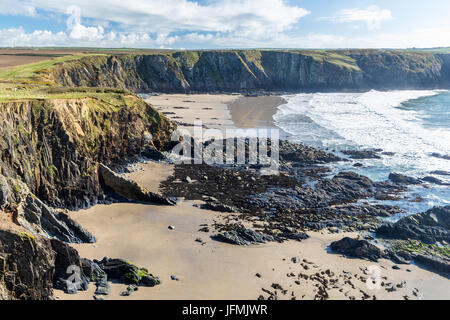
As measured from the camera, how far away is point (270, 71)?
422 feet

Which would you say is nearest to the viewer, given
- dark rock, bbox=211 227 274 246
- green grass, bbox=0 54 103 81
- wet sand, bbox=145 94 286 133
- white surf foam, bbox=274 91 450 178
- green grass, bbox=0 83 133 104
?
dark rock, bbox=211 227 274 246

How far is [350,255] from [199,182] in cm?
1664

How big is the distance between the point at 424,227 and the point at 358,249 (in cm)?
709

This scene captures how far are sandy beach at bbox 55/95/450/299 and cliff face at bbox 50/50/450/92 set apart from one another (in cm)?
7443

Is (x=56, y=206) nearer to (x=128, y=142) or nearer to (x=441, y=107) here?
(x=128, y=142)

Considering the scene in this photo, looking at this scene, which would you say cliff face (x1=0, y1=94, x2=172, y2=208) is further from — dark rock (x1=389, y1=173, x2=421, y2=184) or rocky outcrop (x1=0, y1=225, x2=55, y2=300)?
dark rock (x1=389, y1=173, x2=421, y2=184)

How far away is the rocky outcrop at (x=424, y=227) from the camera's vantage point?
2412 cm

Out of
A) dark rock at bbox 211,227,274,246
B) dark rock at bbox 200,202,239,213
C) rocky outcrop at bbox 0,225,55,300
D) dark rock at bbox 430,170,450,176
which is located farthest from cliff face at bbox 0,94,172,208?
dark rock at bbox 430,170,450,176

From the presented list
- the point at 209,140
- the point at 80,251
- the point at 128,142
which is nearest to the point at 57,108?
the point at 128,142

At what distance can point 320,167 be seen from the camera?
39.3 meters

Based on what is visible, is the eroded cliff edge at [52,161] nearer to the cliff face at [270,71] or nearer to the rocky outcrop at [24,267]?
the rocky outcrop at [24,267]

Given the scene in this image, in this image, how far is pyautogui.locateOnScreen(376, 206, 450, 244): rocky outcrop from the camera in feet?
79.2

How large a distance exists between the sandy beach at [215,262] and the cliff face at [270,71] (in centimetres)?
7443

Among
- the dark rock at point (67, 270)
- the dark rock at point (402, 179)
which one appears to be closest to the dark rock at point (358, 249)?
the dark rock at point (67, 270)
